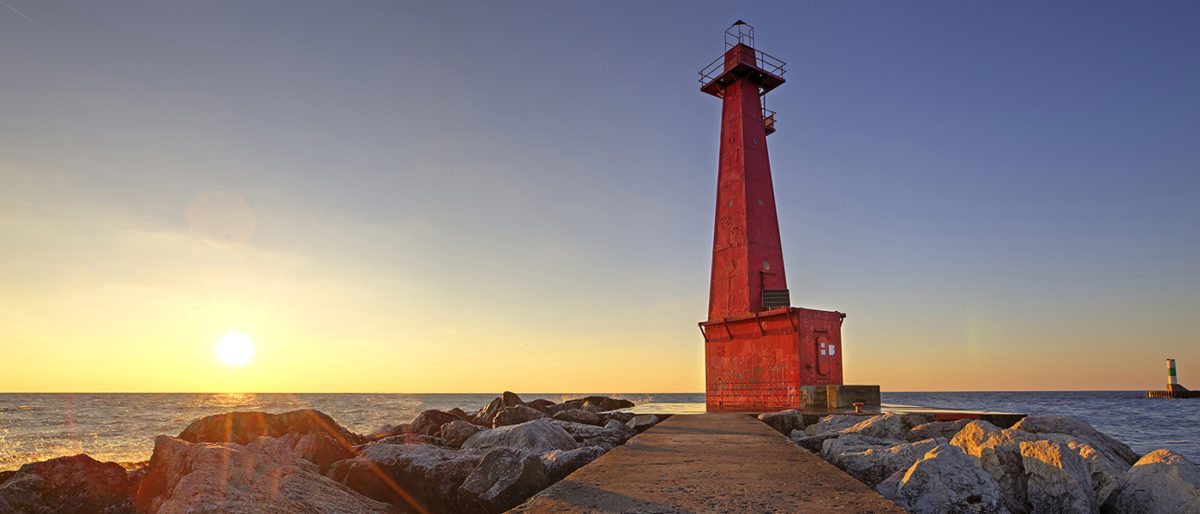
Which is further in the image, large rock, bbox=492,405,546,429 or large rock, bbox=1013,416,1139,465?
large rock, bbox=492,405,546,429

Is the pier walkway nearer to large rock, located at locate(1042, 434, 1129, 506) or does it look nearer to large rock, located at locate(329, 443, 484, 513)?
large rock, located at locate(329, 443, 484, 513)

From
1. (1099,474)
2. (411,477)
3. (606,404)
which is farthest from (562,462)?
(606,404)

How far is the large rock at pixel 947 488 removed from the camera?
443 centimetres

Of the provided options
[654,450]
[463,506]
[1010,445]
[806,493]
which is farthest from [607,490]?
[1010,445]

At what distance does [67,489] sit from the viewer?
5711mm

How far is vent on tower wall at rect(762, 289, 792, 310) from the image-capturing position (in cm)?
1705

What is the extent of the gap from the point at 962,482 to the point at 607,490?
2508 millimetres

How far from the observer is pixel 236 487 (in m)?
4.75

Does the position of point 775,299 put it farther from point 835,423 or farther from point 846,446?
point 846,446

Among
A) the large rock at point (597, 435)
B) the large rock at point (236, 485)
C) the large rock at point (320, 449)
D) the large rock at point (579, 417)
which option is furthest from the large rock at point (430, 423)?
the large rock at point (236, 485)

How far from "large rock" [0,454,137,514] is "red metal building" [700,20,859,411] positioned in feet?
42.2

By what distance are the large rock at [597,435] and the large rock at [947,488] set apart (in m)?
5.50

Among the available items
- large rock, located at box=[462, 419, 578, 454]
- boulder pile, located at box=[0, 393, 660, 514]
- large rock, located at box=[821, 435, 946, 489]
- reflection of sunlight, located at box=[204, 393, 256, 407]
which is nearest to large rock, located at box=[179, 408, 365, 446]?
large rock, located at box=[462, 419, 578, 454]

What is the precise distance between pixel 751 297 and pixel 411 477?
12557 millimetres
